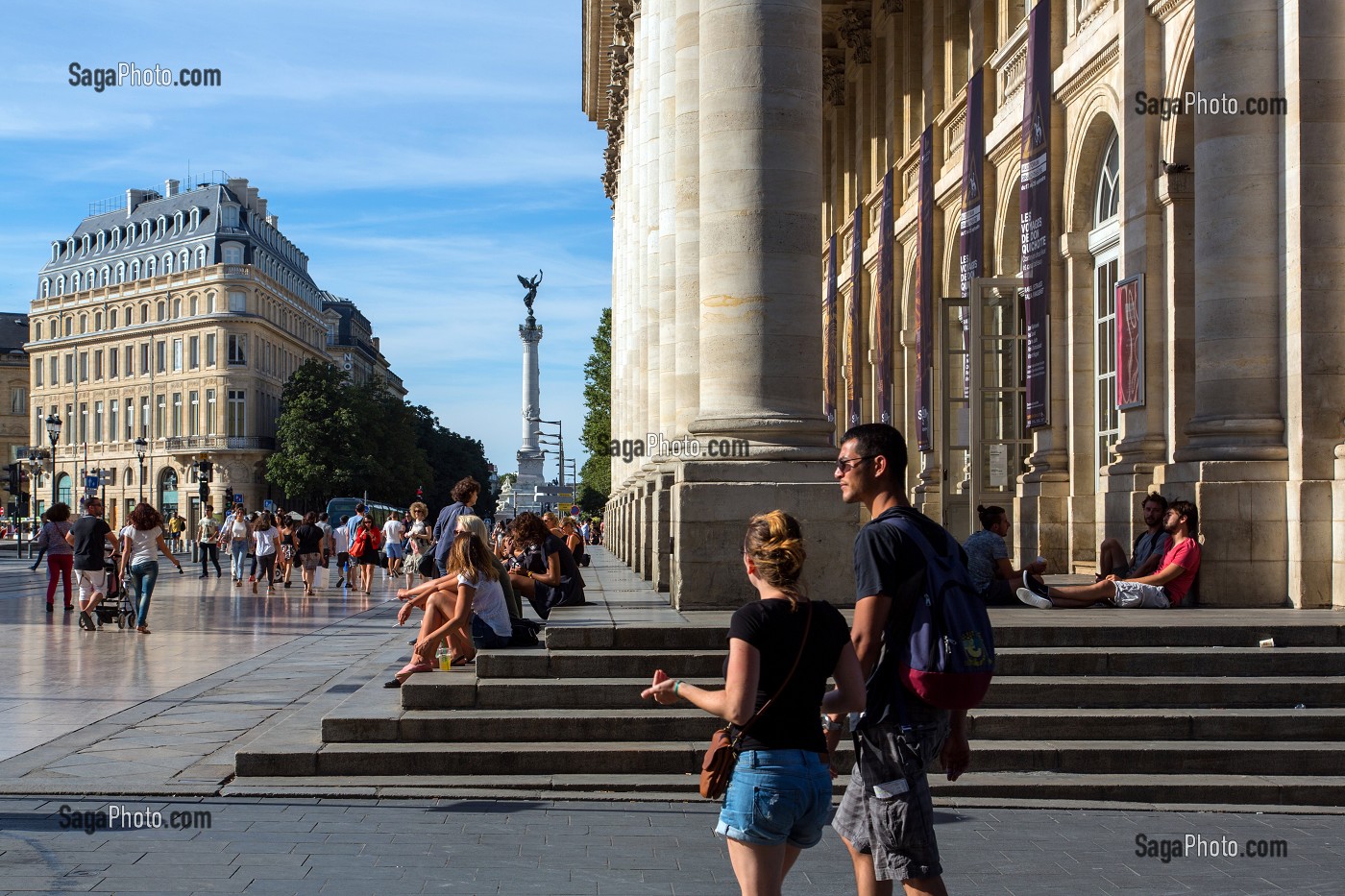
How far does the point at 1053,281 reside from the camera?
71.9 ft

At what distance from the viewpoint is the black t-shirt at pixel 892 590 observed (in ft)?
17.2

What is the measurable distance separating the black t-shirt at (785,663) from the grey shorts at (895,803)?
23 centimetres

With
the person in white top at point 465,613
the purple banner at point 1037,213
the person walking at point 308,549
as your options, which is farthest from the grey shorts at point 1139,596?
the person walking at point 308,549

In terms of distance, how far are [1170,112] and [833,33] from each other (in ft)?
76.4

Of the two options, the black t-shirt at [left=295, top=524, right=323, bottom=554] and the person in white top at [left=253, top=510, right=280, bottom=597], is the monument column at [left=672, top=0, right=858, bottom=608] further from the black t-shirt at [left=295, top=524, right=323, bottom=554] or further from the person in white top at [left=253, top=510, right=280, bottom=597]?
the person in white top at [left=253, top=510, right=280, bottom=597]

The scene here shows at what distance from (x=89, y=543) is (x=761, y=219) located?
38.0 ft

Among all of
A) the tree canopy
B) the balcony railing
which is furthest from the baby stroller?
the balcony railing

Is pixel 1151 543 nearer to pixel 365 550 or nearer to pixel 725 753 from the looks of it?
pixel 725 753

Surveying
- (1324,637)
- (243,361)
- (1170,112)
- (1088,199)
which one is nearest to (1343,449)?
(1324,637)

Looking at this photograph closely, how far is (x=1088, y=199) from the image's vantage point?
21.5 meters

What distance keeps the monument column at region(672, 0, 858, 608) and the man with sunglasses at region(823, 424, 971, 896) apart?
812cm

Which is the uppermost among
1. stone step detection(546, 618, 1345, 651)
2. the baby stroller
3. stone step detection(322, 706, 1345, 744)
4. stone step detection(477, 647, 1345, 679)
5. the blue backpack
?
the blue backpack

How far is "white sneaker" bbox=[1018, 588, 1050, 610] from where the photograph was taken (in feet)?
45.8

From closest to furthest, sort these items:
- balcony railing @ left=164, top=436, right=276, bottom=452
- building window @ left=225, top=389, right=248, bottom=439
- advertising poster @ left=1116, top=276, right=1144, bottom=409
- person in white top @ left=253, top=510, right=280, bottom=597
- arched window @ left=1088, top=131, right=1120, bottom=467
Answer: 1. advertising poster @ left=1116, top=276, right=1144, bottom=409
2. arched window @ left=1088, top=131, right=1120, bottom=467
3. person in white top @ left=253, top=510, right=280, bottom=597
4. balcony railing @ left=164, top=436, right=276, bottom=452
5. building window @ left=225, top=389, right=248, bottom=439
